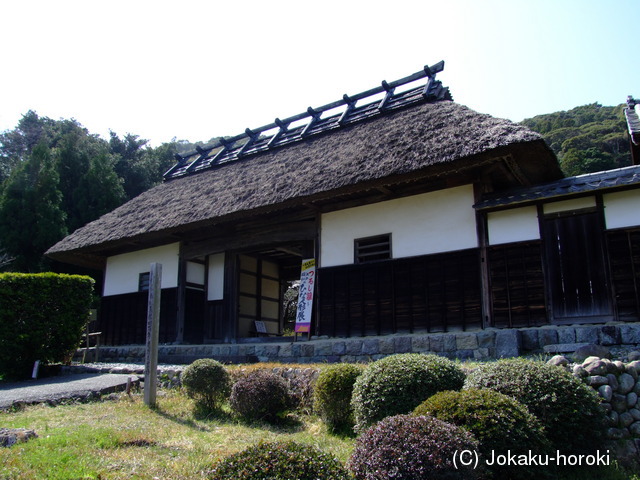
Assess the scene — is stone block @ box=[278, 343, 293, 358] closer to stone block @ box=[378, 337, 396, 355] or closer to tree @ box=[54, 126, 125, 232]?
stone block @ box=[378, 337, 396, 355]

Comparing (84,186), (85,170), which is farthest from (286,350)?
(85,170)

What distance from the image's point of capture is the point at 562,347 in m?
8.01

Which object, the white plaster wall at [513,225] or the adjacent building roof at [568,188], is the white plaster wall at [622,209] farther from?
the white plaster wall at [513,225]

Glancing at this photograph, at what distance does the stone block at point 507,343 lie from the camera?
8367mm

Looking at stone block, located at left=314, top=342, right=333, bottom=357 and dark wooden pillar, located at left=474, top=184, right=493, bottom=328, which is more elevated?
dark wooden pillar, located at left=474, top=184, right=493, bottom=328

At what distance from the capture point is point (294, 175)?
12.0 meters

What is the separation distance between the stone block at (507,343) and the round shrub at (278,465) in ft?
18.5

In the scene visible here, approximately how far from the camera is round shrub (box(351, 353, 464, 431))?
523 centimetres

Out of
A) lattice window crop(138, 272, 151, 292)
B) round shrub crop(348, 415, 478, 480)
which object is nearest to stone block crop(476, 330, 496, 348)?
round shrub crop(348, 415, 478, 480)

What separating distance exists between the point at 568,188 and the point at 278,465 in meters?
7.06

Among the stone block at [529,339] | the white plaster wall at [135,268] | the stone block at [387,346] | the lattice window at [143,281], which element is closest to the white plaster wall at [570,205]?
the stone block at [529,339]

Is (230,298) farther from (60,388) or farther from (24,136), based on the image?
(24,136)

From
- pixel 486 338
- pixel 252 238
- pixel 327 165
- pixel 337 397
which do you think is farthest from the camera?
pixel 252 238

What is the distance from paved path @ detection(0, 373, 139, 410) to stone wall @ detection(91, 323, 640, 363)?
2.50 m
